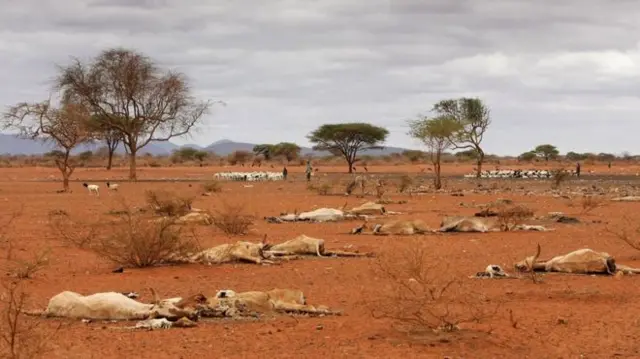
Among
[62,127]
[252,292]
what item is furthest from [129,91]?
[252,292]

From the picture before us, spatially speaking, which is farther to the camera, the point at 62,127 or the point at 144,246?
the point at 62,127

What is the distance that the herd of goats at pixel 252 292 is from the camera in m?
9.67

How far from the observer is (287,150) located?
4294 inches

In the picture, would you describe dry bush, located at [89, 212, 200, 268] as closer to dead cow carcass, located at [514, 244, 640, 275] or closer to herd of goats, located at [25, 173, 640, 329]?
herd of goats, located at [25, 173, 640, 329]

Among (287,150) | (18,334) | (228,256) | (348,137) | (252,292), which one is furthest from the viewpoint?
(287,150)

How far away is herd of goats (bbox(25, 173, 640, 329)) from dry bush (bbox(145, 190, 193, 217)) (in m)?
0.56

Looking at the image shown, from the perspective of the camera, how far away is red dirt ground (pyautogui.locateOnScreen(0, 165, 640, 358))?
27.4 feet

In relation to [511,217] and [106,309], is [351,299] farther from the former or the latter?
[511,217]

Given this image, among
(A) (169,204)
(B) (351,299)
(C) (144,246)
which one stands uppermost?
(A) (169,204)

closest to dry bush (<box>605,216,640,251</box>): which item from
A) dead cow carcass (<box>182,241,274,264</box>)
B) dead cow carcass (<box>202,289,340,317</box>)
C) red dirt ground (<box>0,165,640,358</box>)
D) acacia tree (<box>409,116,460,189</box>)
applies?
red dirt ground (<box>0,165,640,358</box>)

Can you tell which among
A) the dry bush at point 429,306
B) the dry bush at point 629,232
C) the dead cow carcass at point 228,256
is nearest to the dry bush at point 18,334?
the dead cow carcass at point 228,256

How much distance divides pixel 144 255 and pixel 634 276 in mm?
7787

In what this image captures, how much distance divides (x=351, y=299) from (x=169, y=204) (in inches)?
464

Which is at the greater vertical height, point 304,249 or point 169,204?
point 169,204
